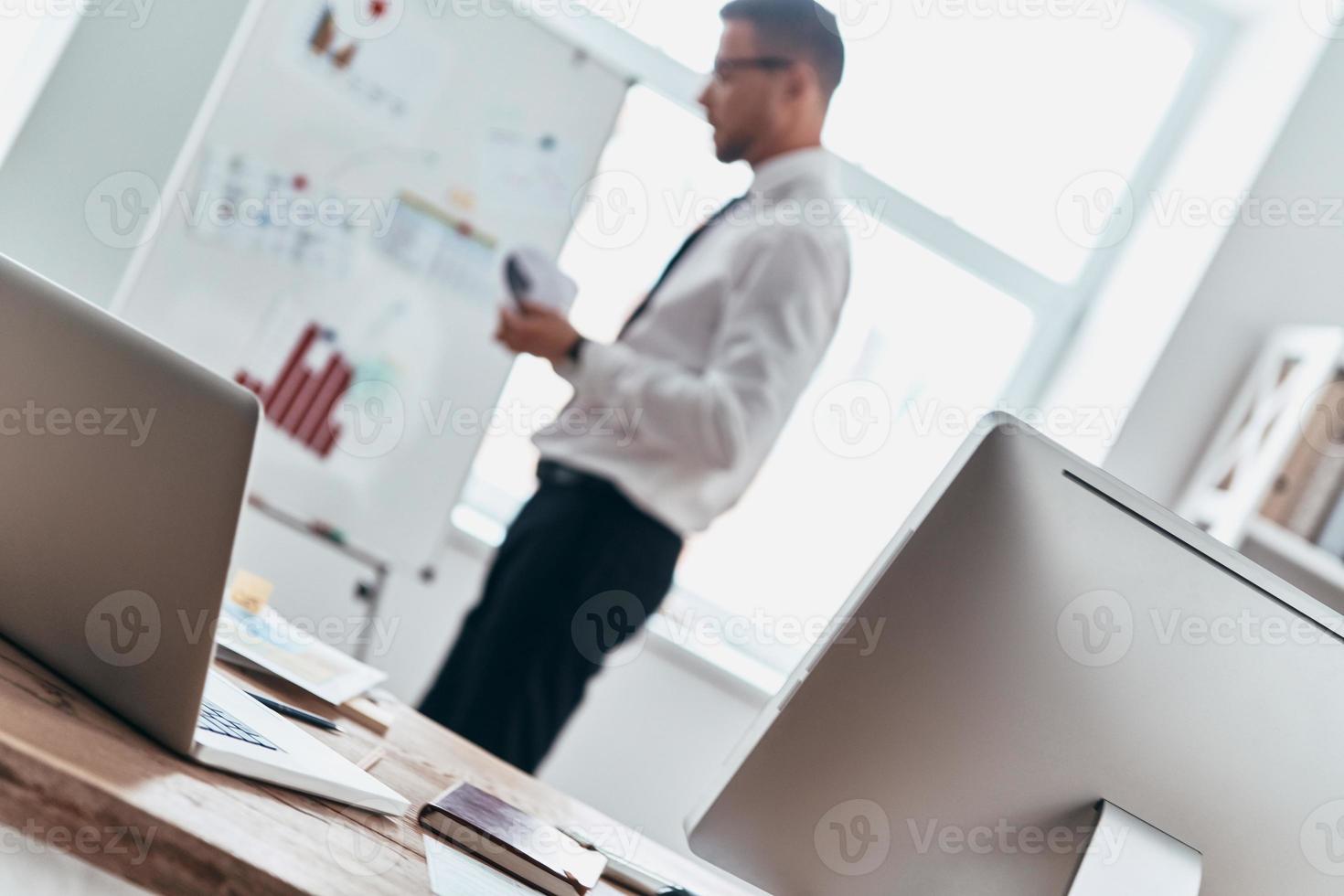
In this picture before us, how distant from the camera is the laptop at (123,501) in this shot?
23.5 inches

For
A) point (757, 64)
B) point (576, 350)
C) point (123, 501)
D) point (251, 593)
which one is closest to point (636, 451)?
point (576, 350)

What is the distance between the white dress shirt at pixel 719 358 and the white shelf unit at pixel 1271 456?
3.19 ft

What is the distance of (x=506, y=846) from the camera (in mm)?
776

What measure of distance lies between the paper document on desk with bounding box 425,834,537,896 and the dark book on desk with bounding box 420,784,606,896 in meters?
0.01

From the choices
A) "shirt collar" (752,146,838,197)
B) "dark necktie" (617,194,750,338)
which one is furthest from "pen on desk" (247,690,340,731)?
"shirt collar" (752,146,838,197)

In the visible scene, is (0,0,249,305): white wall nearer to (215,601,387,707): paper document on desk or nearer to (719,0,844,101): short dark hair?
(719,0,844,101): short dark hair

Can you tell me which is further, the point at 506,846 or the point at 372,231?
the point at 372,231

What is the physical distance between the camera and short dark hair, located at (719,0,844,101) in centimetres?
213

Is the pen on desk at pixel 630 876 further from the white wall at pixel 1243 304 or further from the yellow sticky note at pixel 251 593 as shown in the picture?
the white wall at pixel 1243 304

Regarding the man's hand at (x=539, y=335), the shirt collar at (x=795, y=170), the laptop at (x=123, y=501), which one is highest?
the shirt collar at (x=795, y=170)

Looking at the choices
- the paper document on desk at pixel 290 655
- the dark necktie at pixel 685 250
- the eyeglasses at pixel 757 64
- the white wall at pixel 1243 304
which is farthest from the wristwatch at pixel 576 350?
the white wall at pixel 1243 304

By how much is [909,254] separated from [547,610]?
4.45 feet

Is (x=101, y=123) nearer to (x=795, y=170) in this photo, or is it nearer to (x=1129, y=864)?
(x=795, y=170)

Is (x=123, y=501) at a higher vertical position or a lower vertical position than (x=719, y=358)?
Result: lower
